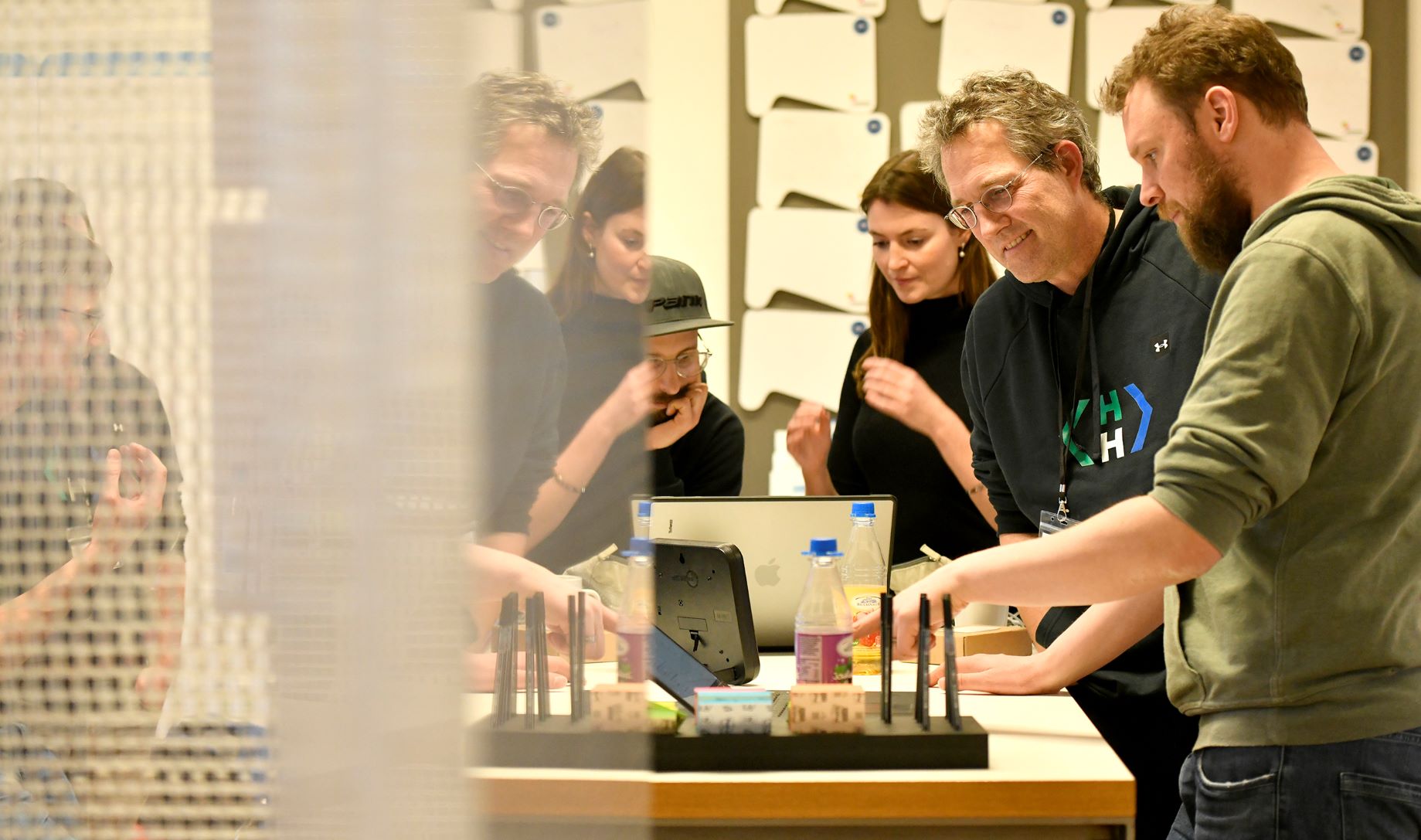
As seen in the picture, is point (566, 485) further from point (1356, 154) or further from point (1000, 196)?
point (1356, 154)

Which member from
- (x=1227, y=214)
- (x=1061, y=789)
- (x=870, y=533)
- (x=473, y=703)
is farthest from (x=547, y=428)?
(x=870, y=533)

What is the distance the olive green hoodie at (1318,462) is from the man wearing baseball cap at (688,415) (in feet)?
2.89

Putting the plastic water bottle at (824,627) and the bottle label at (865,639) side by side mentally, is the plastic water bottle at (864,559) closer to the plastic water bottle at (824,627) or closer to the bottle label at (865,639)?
the bottle label at (865,639)

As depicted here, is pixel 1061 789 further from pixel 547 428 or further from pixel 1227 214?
pixel 547 428

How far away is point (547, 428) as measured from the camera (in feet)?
1.09

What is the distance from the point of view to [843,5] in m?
3.24

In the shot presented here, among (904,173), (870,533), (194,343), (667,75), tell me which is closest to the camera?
(194,343)

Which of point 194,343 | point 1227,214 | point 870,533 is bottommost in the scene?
point 870,533

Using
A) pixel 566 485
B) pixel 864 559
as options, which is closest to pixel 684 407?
pixel 864 559

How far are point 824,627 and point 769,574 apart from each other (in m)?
0.47

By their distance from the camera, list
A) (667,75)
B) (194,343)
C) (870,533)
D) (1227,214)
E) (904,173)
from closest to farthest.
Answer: (194,343)
(1227,214)
(870,533)
(904,173)
(667,75)

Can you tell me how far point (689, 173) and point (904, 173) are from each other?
37.6 inches

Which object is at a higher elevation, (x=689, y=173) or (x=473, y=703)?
(x=689, y=173)

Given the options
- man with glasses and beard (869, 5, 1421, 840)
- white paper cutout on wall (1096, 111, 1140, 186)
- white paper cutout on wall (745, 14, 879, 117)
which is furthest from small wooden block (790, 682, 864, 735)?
white paper cutout on wall (1096, 111, 1140, 186)
